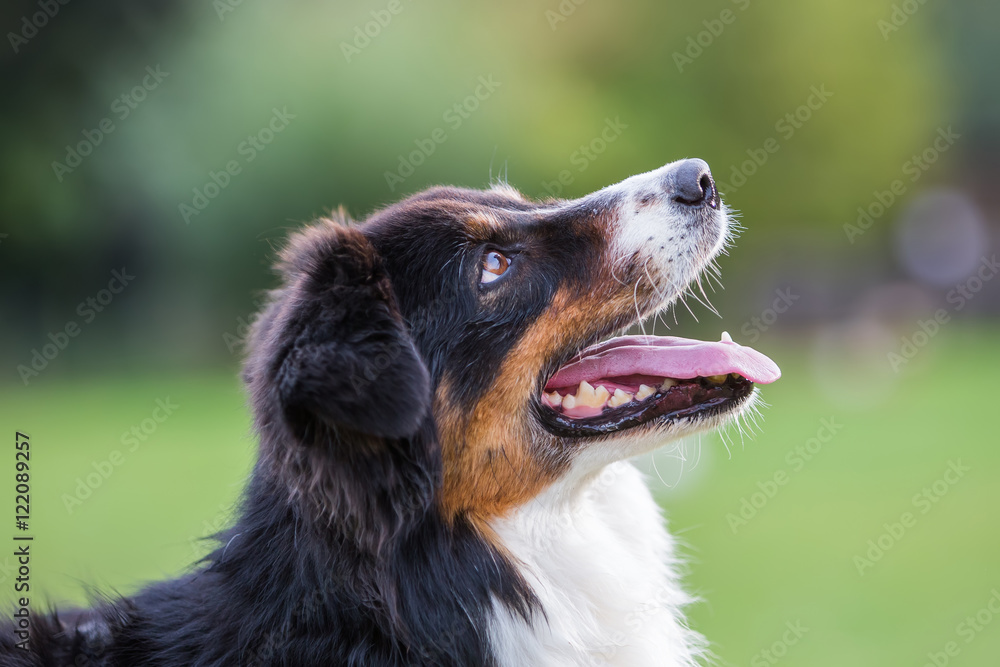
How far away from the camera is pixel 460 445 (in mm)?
3064

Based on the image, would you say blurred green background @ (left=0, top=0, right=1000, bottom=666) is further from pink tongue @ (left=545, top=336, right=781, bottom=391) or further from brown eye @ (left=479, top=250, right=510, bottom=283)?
pink tongue @ (left=545, top=336, right=781, bottom=391)

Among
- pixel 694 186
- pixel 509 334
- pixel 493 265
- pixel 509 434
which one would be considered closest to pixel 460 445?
pixel 509 434

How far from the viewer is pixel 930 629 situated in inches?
223

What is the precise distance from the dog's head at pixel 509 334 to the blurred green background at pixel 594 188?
1.04 meters

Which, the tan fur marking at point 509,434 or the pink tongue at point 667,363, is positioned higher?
the pink tongue at point 667,363

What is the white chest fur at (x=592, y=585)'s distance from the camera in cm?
302

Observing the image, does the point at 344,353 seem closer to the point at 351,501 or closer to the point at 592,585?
the point at 351,501

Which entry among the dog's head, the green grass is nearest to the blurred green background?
the green grass

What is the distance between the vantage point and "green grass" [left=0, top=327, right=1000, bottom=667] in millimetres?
5758

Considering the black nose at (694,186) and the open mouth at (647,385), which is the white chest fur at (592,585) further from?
the black nose at (694,186)

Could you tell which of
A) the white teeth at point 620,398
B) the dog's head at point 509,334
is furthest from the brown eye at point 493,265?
the white teeth at point 620,398

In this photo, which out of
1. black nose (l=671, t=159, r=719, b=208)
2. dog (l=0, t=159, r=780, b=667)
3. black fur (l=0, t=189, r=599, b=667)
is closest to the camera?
black fur (l=0, t=189, r=599, b=667)

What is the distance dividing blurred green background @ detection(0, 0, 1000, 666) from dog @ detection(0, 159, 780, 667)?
3.68 feet

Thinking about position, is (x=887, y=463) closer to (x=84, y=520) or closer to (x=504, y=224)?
(x=504, y=224)
